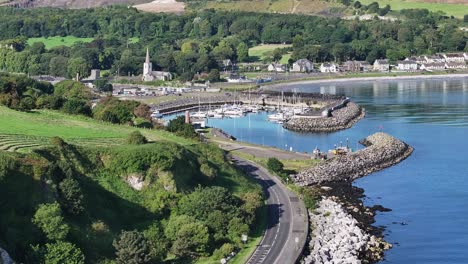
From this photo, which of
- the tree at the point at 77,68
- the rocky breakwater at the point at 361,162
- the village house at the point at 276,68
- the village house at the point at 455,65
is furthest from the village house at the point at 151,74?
the rocky breakwater at the point at 361,162

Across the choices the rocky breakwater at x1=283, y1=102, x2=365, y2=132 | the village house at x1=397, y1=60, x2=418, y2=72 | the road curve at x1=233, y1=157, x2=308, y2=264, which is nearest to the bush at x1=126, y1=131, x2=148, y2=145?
the road curve at x1=233, y1=157, x2=308, y2=264

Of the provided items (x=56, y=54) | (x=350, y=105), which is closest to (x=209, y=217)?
(x=350, y=105)

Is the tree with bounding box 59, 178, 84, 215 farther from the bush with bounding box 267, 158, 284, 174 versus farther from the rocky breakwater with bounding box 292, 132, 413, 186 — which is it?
the rocky breakwater with bounding box 292, 132, 413, 186

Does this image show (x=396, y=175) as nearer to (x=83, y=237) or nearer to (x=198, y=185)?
(x=198, y=185)

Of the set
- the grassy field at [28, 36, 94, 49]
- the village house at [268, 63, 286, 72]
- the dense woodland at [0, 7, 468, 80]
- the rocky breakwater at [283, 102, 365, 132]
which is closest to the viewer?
the rocky breakwater at [283, 102, 365, 132]

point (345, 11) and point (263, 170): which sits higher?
point (345, 11)

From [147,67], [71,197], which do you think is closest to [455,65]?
[147,67]

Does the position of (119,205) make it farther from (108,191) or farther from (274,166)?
(274,166)
